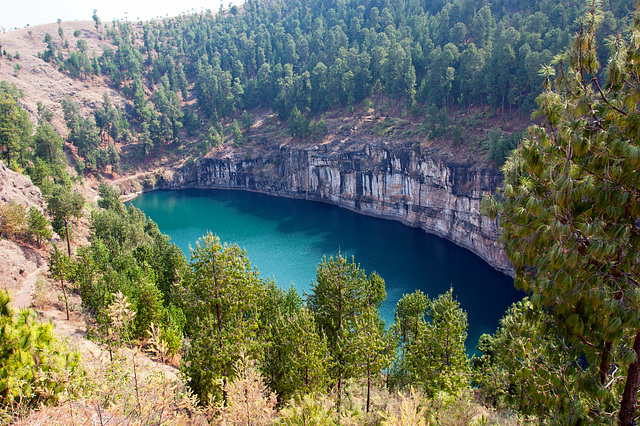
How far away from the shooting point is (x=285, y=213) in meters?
71.7

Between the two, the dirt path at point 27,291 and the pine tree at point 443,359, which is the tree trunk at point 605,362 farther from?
the dirt path at point 27,291

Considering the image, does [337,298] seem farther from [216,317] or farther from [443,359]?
[216,317]

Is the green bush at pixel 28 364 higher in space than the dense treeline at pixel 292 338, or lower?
higher

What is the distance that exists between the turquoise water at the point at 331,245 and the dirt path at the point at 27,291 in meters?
21.4

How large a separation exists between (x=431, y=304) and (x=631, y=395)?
22267 millimetres

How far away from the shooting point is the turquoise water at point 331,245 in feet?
134

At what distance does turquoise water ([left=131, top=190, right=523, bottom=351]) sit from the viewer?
40.8 m

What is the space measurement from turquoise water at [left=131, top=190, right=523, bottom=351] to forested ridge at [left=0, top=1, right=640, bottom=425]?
985 centimetres

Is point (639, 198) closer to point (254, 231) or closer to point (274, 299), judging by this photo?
point (274, 299)

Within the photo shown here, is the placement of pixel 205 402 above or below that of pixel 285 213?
above

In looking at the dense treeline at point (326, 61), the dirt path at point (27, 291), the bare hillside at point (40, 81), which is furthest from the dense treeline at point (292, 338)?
the bare hillside at point (40, 81)

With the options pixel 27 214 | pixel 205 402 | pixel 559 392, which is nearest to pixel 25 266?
pixel 27 214

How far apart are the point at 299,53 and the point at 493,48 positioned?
58882mm

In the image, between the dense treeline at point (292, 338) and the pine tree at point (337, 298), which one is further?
the pine tree at point (337, 298)
